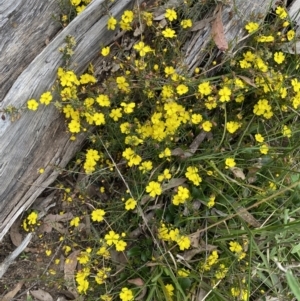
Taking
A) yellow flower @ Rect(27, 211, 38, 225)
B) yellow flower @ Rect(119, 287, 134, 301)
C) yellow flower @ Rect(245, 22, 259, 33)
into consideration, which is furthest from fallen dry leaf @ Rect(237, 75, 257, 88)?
yellow flower @ Rect(27, 211, 38, 225)

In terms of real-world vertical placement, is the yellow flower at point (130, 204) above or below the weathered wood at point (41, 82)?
below

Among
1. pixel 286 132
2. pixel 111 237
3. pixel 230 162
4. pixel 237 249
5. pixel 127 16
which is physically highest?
pixel 127 16

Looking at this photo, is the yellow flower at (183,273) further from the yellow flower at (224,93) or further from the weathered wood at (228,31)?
the weathered wood at (228,31)

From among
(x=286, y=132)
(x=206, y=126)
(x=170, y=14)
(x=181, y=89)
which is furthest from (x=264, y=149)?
(x=170, y=14)

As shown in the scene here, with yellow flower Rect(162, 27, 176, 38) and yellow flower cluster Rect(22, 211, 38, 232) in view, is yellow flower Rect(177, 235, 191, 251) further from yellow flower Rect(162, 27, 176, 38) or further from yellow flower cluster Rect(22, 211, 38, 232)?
yellow flower Rect(162, 27, 176, 38)

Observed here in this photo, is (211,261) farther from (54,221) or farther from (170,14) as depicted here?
(170,14)

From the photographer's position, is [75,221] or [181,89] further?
[75,221]

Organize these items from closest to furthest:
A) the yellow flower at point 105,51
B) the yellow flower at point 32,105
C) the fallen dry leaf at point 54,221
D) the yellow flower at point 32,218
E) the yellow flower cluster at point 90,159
Answer: the yellow flower at point 32,105
the yellow flower at point 105,51
the yellow flower cluster at point 90,159
the yellow flower at point 32,218
the fallen dry leaf at point 54,221

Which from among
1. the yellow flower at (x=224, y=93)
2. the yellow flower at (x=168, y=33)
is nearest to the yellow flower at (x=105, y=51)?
the yellow flower at (x=168, y=33)

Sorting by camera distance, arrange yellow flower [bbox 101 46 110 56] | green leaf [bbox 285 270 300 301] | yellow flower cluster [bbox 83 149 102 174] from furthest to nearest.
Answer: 1. yellow flower cluster [bbox 83 149 102 174]
2. yellow flower [bbox 101 46 110 56]
3. green leaf [bbox 285 270 300 301]
